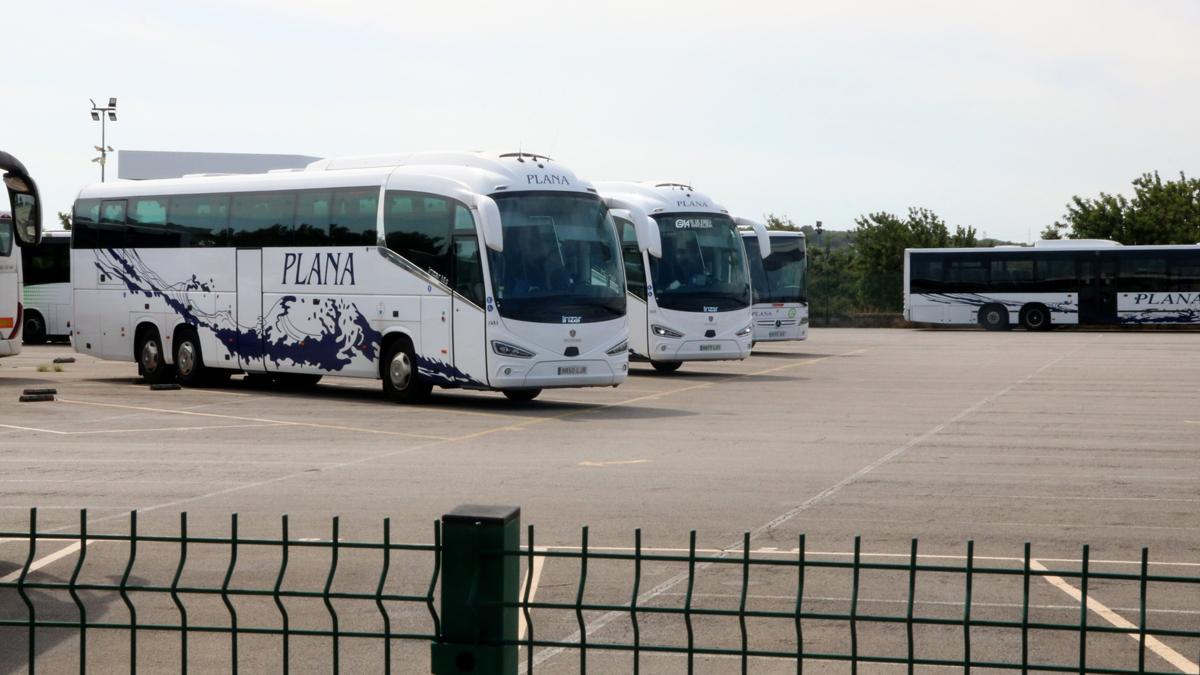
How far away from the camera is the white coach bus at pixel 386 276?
21906mm

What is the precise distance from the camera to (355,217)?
23.7m

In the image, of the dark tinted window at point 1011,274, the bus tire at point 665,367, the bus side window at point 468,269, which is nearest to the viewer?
the bus side window at point 468,269

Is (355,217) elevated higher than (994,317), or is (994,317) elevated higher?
(355,217)

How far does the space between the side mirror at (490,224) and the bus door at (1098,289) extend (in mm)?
37893

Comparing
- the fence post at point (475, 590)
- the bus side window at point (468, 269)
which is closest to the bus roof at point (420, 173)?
the bus side window at point (468, 269)

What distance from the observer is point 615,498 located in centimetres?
1280

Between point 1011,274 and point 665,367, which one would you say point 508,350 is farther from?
point 1011,274

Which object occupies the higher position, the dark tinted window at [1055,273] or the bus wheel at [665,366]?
the dark tinted window at [1055,273]

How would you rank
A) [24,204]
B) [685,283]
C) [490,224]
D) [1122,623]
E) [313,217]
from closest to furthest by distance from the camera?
1. [1122,623]
2. [24,204]
3. [490,224]
4. [313,217]
5. [685,283]

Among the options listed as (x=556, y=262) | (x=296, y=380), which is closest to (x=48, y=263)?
(x=296, y=380)

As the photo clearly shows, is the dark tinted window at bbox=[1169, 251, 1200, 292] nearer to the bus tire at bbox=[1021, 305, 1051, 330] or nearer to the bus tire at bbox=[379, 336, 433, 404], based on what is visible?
the bus tire at bbox=[1021, 305, 1051, 330]

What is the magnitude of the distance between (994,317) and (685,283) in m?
29.7

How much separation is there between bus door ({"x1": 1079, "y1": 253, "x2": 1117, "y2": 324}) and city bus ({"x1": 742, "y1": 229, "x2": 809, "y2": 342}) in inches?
639

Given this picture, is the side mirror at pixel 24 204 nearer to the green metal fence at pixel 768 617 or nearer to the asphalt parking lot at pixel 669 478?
the asphalt parking lot at pixel 669 478
